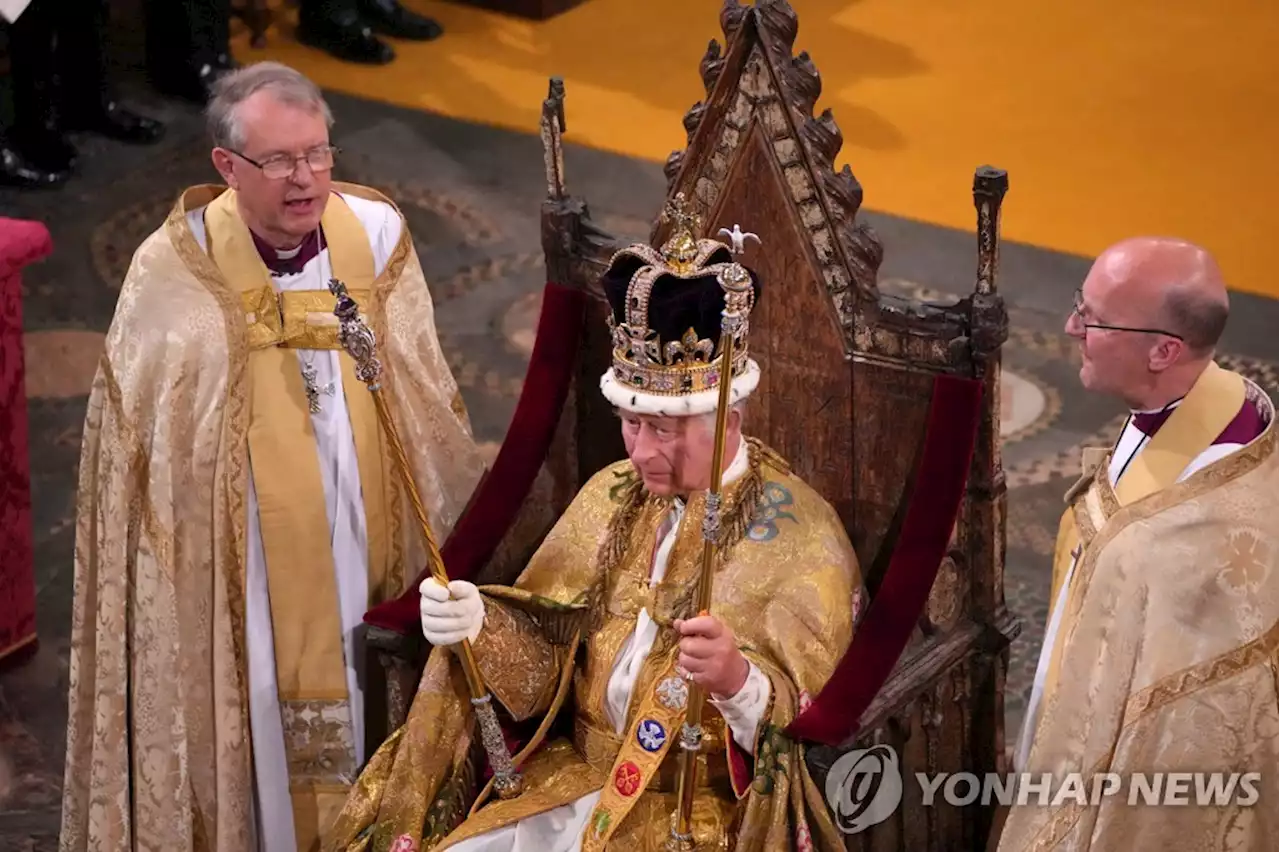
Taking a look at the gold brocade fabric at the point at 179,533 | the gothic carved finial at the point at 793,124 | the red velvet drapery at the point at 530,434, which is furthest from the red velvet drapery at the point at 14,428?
the gothic carved finial at the point at 793,124

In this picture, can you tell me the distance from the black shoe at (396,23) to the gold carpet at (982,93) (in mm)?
95

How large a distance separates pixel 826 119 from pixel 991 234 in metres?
0.44

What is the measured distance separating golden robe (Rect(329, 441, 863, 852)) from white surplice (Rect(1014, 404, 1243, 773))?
1.24 ft

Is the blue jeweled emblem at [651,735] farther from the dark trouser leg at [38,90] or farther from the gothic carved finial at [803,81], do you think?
the dark trouser leg at [38,90]

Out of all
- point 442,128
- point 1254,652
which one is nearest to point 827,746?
point 1254,652

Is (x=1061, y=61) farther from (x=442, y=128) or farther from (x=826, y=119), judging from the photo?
(x=826, y=119)

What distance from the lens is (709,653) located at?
3598 millimetres

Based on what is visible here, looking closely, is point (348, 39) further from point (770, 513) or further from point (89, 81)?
point (770, 513)

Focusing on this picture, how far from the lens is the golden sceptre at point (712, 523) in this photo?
3516 millimetres

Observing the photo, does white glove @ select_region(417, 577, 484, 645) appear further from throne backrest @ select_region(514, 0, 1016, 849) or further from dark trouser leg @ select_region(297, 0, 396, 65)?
dark trouser leg @ select_region(297, 0, 396, 65)

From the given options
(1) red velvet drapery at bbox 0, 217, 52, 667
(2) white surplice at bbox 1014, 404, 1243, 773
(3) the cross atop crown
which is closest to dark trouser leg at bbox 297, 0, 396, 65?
(1) red velvet drapery at bbox 0, 217, 52, 667

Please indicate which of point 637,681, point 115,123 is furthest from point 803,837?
point 115,123

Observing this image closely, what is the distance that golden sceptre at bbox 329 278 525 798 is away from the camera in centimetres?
386

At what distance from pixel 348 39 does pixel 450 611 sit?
20.8ft
